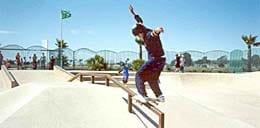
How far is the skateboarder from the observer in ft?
21.5

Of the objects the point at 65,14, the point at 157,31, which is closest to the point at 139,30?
the point at 157,31

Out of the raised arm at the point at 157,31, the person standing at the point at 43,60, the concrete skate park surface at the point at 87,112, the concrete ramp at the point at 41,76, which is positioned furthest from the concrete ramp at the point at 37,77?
the raised arm at the point at 157,31

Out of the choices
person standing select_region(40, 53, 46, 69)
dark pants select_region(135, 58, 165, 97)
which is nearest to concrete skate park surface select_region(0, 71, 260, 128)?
dark pants select_region(135, 58, 165, 97)

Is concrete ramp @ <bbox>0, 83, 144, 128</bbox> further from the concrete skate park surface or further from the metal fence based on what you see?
the metal fence

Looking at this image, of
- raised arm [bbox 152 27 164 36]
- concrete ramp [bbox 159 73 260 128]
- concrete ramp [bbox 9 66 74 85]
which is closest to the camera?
raised arm [bbox 152 27 164 36]

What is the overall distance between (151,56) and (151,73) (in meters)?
0.35

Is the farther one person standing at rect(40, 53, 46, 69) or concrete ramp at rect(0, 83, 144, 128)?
person standing at rect(40, 53, 46, 69)

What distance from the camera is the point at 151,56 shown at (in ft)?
21.7

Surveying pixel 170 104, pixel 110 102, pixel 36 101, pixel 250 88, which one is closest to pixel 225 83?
pixel 250 88

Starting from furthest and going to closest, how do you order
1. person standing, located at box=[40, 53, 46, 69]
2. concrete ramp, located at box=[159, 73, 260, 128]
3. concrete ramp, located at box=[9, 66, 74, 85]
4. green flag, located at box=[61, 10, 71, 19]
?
person standing, located at box=[40, 53, 46, 69] < green flag, located at box=[61, 10, 71, 19] < concrete ramp, located at box=[9, 66, 74, 85] < concrete ramp, located at box=[159, 73, 260, 128]

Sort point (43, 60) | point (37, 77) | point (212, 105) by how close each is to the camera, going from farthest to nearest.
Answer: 1. point (43, 60)
2. point (37, 77)
3. point (212, 105)

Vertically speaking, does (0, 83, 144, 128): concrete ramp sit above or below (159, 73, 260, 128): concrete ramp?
above

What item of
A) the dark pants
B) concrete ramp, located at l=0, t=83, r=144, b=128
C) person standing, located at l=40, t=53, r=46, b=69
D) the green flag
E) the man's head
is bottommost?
concrete ramp, located at l=0, t=83, r=144, b=128

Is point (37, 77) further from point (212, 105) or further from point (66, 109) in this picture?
point (66, 109)
